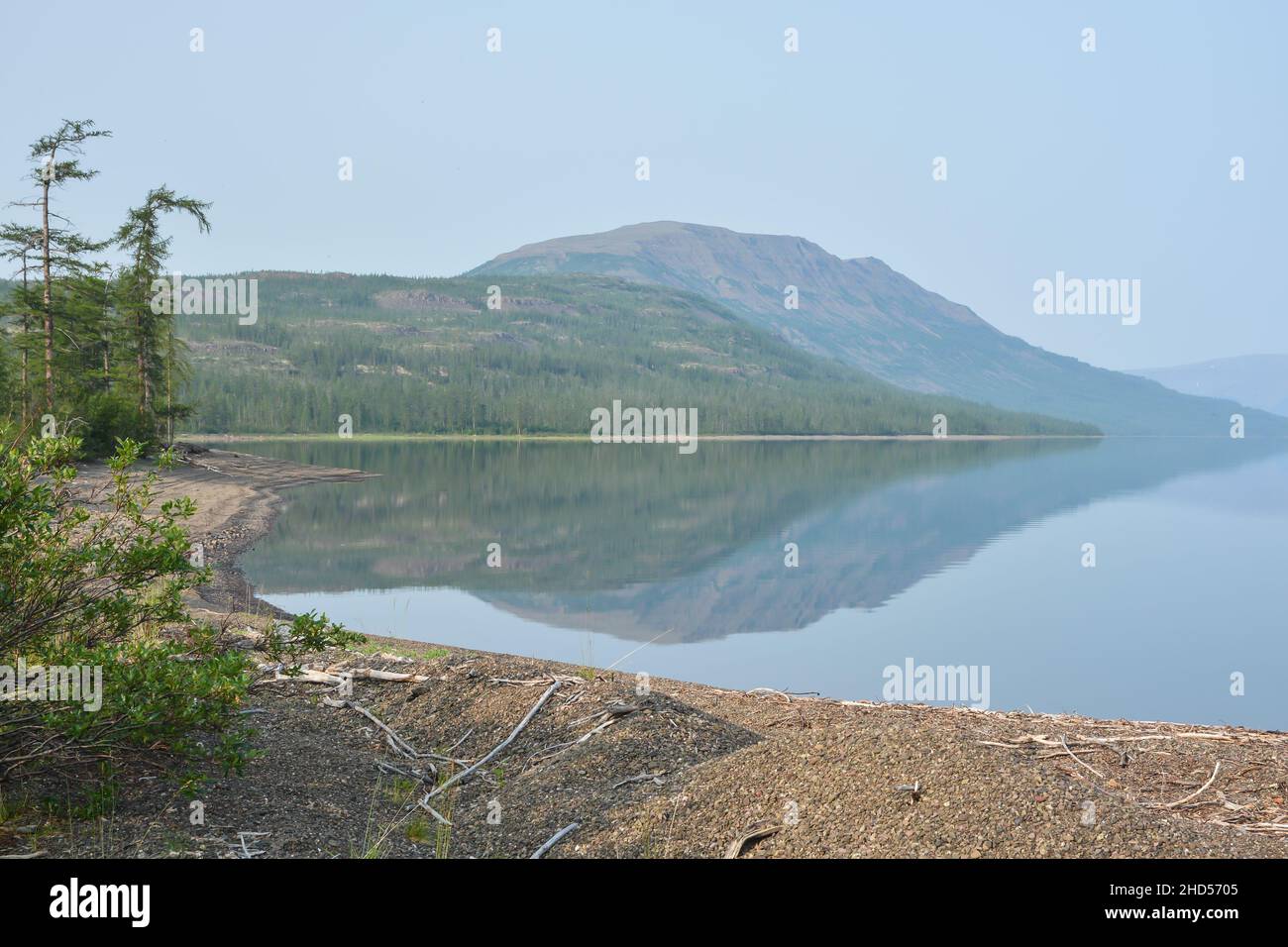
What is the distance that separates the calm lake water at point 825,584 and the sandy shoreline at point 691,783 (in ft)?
20.0

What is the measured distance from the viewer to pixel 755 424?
186375 millimetres

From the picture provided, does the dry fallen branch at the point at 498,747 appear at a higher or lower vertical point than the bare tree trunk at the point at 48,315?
lower

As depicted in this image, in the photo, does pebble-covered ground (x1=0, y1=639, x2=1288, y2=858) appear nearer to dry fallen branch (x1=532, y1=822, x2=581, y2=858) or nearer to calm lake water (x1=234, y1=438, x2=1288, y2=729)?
dry fallen branch (x1=532, y1=822, x2=581, y2=858)

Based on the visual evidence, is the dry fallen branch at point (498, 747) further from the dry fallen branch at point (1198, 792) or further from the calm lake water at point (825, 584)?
the calm lake water at point (825, 584)

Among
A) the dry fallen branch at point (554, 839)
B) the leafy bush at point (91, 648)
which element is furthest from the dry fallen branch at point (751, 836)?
the leafy bush at point (91, 648)

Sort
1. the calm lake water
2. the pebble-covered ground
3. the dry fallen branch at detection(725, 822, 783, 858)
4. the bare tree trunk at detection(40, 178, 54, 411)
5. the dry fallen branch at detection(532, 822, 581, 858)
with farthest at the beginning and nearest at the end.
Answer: the bare tree trunk at detection(40, 178, 54, 411)
the calm lake water
the dry fallen branch at detection(532, 822, 581, 858)
the dry fallen branch at detection(725, 822, 783, 858)
the pebble-covered ground

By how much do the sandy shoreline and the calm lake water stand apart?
6.10 metres

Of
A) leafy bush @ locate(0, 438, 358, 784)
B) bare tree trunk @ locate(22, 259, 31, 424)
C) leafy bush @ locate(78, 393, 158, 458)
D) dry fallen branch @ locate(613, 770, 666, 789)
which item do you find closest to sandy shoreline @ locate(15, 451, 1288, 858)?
dry fallen branch @ locate(613, 770, 666, 789)

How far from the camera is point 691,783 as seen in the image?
7328 mm

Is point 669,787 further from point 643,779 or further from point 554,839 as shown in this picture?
point 554,839

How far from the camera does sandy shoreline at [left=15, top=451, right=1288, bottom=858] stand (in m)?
6.22

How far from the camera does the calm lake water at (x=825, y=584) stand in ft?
60.0
